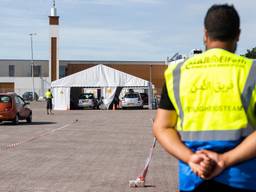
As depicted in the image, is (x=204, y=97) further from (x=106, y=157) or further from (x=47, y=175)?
(x=106, y=157)

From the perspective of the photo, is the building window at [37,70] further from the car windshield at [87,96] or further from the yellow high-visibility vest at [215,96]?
the yellow high-visibility vest at [215,96]

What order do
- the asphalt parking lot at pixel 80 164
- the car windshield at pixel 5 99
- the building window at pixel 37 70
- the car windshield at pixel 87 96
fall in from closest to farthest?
the asphalt parking lot at pixel 80 164 < the car windshield at pixel 5 99 < the car windshield at pixel 87 96 < the building window at pixel 37 70

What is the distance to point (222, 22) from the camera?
134 inches

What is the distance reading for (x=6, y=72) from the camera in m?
104

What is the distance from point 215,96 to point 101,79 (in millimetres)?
50570

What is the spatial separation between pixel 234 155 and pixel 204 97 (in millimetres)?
369

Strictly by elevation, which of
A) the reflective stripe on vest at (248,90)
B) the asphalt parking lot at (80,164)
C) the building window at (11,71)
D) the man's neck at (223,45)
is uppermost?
the building window at (11,71)

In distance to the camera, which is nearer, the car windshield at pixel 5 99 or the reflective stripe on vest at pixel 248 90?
the reflective stripe on vest at pixel 248 90

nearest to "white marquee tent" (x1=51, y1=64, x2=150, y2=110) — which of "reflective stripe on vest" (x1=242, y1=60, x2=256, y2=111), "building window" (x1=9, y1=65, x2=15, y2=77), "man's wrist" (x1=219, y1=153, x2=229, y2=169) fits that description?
"reflective stripe on vest" (x1=242, y1=60, x2=256, y2=111)

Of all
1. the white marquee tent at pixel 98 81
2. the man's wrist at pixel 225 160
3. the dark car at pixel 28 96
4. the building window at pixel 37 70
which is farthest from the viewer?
the building window at pixel 37 70

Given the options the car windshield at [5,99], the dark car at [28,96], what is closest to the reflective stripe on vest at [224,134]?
the car windshield at [5,99]

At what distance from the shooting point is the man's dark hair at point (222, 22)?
134 inches

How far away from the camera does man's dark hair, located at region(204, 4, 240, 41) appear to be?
134 inches

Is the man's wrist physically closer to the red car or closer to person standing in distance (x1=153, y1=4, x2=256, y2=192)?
person standing in distance (x1=153, y1=4, x2=256, y2=192)
